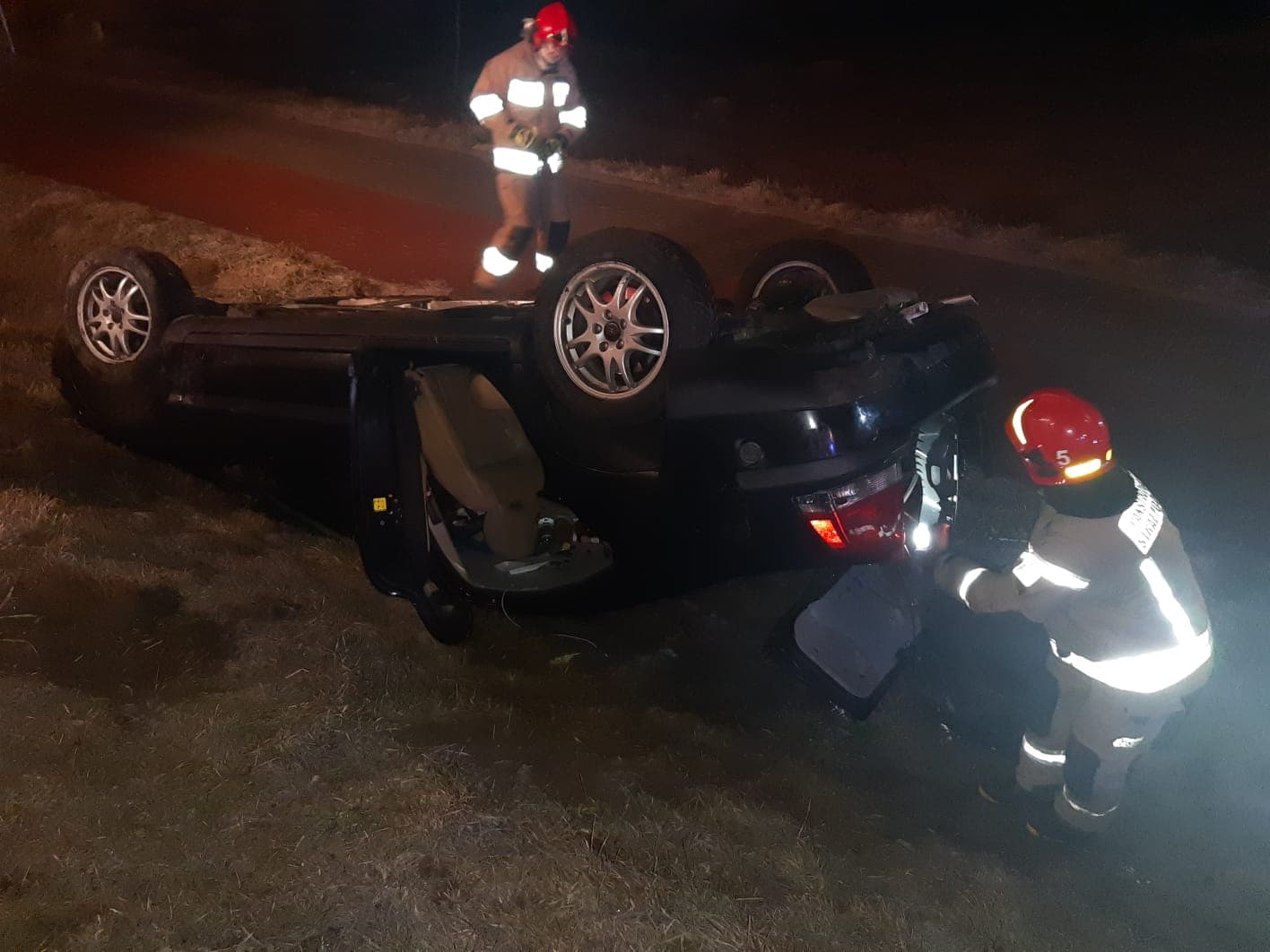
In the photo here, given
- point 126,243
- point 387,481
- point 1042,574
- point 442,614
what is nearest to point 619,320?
point 387,481

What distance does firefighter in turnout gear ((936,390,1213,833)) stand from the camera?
3.10 metres

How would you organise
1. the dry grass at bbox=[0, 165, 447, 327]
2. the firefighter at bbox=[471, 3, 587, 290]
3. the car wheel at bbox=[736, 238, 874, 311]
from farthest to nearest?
the dry grass at bbox=[0, 165, 447, 327], the firefighter at bbox=[471, 3, 587, 290], the car wheel at bbox=[736, 238, 874, 311]

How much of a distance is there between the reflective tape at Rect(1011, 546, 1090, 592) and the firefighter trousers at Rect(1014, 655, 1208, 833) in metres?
0.37

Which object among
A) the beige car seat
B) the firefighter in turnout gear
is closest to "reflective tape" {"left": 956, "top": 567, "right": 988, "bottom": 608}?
the firefighter in turnout gear

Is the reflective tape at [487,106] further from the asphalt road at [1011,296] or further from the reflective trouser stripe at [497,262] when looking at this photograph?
the asphalt road at [1011,296]

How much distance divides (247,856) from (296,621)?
1.11 meters

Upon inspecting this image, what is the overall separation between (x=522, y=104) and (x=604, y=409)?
4.31 metres

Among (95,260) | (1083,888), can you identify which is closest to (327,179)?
(95,260)

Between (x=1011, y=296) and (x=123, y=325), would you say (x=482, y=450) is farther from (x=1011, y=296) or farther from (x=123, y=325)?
(x=1011, y=296)

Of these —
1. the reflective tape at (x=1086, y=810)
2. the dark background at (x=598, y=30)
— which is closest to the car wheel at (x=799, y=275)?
the reflective tape at (x=1086, y=810)

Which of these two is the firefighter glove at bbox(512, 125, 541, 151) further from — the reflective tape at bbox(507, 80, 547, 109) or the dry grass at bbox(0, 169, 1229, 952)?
the dry grass at bbox(0, 169, 1229, 952)

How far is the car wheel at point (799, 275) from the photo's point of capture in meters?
4.13

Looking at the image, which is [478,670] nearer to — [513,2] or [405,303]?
[405,303]

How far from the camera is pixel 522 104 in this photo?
691 centimetres
